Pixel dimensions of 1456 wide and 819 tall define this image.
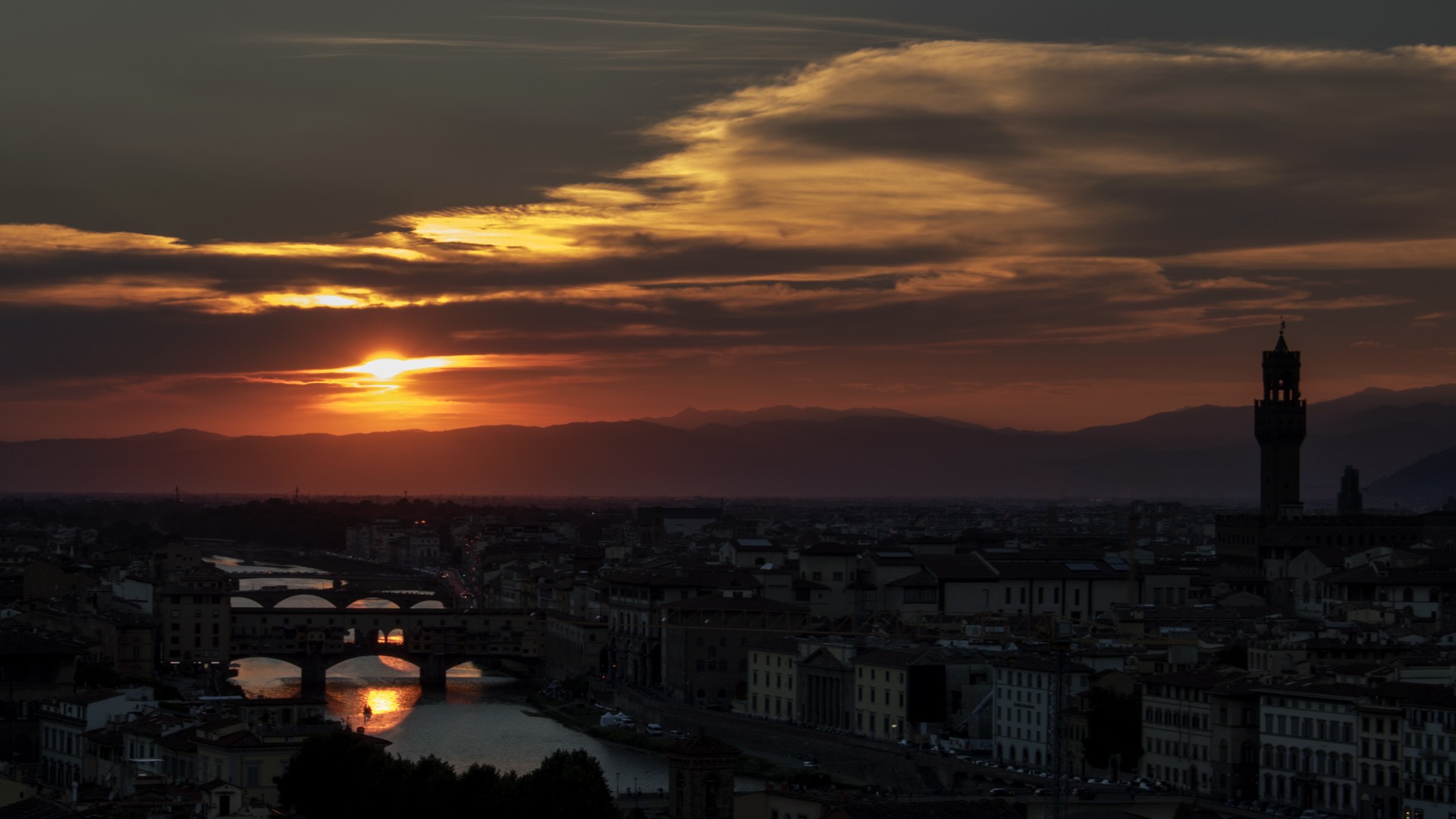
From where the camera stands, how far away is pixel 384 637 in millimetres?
83062

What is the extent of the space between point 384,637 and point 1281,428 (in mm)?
34855

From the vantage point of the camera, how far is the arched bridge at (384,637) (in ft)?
246

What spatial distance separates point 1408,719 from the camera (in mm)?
37219

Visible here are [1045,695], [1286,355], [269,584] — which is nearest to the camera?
[1045,695]

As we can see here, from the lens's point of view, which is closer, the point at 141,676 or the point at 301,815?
the point at 301,815

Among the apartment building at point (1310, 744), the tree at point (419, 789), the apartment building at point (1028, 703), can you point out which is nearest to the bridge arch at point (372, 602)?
the apartment building at point (1028, 703)

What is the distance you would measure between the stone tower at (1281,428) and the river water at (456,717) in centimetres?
2982

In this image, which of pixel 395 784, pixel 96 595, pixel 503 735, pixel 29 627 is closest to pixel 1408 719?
pixel 395 784

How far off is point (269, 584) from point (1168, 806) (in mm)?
102057

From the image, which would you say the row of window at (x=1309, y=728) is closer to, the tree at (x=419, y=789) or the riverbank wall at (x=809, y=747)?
the riverbank wall at (x=809, y=747)

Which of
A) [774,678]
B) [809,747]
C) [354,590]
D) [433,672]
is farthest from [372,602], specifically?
[809,747]

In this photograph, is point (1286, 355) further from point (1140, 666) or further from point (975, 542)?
point (1140, 666)

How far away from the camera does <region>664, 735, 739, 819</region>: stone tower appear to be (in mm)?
28422

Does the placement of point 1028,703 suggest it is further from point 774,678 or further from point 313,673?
point 313,673
